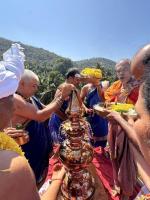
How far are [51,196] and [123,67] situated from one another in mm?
2216

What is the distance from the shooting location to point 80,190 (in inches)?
32.6

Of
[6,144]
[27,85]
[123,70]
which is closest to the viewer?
[6,144]

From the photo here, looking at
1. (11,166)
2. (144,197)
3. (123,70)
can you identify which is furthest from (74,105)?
(123,70)

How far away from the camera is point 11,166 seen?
939 millimetres

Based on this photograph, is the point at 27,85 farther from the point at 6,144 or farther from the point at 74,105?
the point at 74,105

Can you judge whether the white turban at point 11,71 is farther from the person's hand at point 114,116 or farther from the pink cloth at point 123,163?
the pink cloth at point 123,163

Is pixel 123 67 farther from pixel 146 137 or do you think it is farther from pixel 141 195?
pixel 146 137

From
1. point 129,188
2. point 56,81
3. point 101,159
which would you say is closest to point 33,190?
point 129,188

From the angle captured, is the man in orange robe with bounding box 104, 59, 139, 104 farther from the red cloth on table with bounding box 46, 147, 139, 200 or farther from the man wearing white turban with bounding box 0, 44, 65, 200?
the man wearing white turban with bounding box 0, 44, 65, 200

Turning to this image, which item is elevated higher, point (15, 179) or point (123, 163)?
point (15, 179)

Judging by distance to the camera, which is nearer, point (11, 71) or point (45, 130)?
point (11, 71)

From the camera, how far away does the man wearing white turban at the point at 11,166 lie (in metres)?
0.91

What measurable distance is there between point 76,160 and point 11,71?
0.51m

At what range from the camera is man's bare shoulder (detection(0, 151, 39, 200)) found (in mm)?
913
